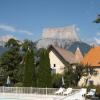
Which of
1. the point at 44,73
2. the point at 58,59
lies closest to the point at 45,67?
the point at 44,73

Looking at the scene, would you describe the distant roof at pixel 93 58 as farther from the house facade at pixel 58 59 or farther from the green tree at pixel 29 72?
the green tree at pixel 29 72

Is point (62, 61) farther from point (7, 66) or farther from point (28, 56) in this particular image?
point (28, 56)

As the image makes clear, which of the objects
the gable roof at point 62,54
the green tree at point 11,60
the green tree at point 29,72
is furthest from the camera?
the gable roof at point 62,54

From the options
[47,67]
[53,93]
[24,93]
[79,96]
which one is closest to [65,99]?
[79,96]

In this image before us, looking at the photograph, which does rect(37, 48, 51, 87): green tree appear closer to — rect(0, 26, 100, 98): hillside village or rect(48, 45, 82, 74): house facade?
rect(0, 26, 100, 98): hillside village

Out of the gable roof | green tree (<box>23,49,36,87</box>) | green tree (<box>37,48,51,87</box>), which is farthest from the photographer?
the gable roof

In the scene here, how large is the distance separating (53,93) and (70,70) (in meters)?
13.1

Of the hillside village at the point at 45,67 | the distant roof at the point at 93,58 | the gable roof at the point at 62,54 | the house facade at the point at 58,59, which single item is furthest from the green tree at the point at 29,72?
the house facade at the point at 58,59

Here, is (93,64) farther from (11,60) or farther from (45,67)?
(45,67)

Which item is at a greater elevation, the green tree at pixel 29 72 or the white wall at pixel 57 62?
the white wall at pixel 57 62

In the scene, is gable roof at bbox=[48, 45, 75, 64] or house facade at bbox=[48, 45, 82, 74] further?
house facade at bbox=[48, 45, 82, 74]

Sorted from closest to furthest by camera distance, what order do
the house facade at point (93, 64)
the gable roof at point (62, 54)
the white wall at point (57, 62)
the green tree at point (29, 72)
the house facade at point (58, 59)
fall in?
the green tree at point (29, 72) < the house facade at point (93, 64) < the gable roof at point (62, 54) < the house facade at point (58, 59) < the white wall at point (57, 62)

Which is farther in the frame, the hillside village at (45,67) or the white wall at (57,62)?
the white wall at (57,62)

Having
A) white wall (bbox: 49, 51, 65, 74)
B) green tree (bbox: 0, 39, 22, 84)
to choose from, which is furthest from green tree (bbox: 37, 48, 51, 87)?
white wall (bbox: 49, 51, 65, 74)
